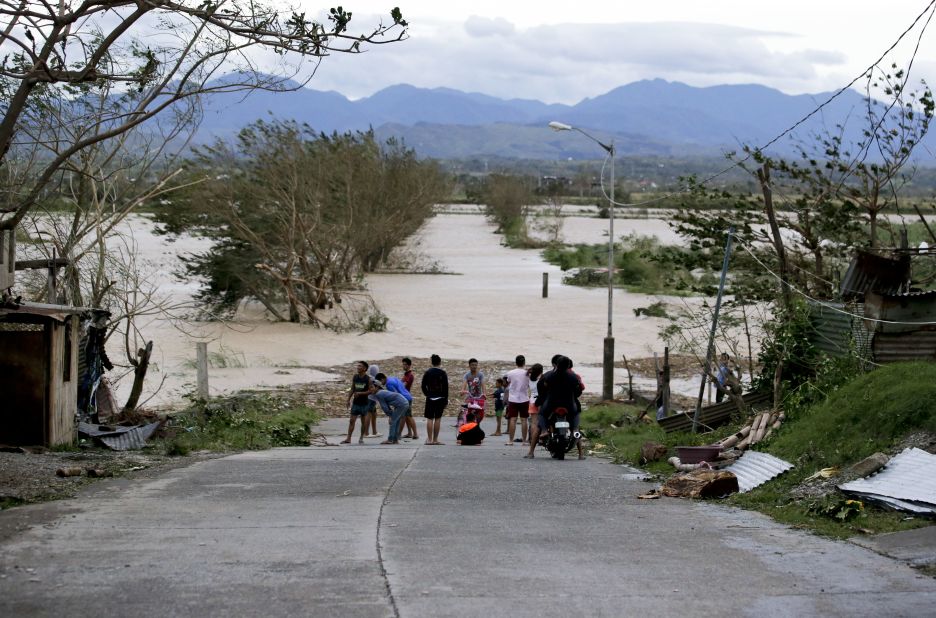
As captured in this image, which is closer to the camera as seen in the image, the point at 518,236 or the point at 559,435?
the point at 559,435

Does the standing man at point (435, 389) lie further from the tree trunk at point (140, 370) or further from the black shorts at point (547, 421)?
the tree trunk at point (140, 370)

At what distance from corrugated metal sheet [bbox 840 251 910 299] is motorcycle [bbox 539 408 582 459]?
4.67m

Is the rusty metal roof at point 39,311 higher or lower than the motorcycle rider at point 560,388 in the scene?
higher

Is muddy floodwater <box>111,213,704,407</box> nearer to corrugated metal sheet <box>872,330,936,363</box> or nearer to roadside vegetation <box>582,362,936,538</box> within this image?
roadside vegetation <box>582,362,936,538</box>

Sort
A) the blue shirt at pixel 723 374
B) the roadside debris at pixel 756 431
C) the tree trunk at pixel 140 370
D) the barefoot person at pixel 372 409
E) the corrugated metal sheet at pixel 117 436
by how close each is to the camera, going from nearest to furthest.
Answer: the roadside debris at pixel 756 431 → the corrugated metal sheet at pixel 117 436 → the blue shirt at pixel 723 374 → the barefoot person at pixel 372 409 → the tree trunk at pixel 140 370

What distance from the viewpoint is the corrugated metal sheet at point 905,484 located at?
9.66 meters

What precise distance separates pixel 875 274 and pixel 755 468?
16.2 ft

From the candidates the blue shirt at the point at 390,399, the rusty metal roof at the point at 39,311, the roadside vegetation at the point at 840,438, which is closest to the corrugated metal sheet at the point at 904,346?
the roadside vegetation at the point at 840,438

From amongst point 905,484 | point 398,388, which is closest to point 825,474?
point 905,484

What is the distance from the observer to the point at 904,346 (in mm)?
15531

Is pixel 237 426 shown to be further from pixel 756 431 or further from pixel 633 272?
pixel 633 272

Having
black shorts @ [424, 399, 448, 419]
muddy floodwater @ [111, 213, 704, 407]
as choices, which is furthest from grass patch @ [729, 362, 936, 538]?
muddy floodwater @ [111, 213, 704, 407]

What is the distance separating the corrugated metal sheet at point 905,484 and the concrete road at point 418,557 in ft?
3.34

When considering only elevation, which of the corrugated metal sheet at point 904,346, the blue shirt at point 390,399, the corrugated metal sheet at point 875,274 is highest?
the corrugated metal sheet at point 875,274
